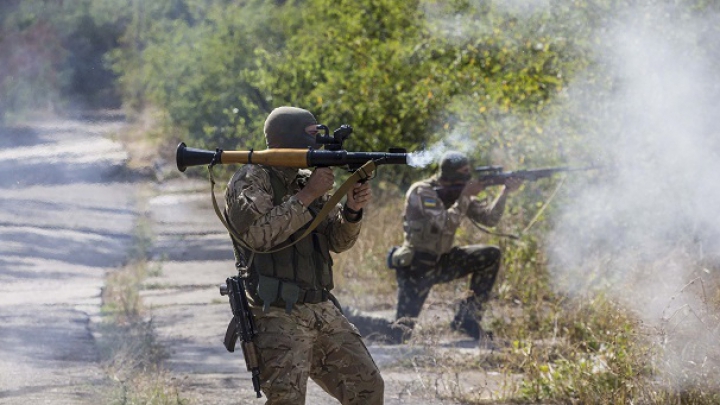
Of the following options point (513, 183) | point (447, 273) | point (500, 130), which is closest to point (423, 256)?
point (447, 273)

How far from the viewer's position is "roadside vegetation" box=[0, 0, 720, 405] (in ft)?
22.6

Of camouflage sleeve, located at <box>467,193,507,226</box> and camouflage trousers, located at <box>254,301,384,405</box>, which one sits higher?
camouflage sleeve, located at <box>467,193,507,226</box>

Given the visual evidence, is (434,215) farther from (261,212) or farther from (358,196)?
(261,212)

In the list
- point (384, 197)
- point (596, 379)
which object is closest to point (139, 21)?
point (384, 197)

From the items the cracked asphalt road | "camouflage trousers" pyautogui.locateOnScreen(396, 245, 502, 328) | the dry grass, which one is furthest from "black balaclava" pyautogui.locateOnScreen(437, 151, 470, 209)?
the cracked asphalt road

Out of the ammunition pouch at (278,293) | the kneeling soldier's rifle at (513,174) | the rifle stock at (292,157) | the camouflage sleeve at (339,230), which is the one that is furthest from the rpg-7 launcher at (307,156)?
the kneeling soldier's rifle at (513,174)

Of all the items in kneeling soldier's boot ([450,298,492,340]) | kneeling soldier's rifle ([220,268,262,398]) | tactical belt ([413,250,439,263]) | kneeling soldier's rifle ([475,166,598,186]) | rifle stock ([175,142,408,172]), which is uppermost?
kneeling soldier's rifle ([475,166,598,186])

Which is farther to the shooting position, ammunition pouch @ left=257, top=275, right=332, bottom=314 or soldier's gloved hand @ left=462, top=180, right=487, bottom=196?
soldier's gloved hand @ left=462, top=180, right=487, bottom=196

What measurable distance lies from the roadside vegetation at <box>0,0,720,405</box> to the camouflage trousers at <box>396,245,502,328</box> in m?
0.23

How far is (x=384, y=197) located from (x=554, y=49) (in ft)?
14.9

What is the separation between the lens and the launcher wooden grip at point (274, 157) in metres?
5.12

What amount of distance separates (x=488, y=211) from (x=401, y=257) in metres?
0.73

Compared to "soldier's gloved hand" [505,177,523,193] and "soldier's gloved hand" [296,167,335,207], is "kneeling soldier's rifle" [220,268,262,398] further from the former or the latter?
"soldier's gloved hand" [505,177,523,193]

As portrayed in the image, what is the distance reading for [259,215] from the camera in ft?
16.6
